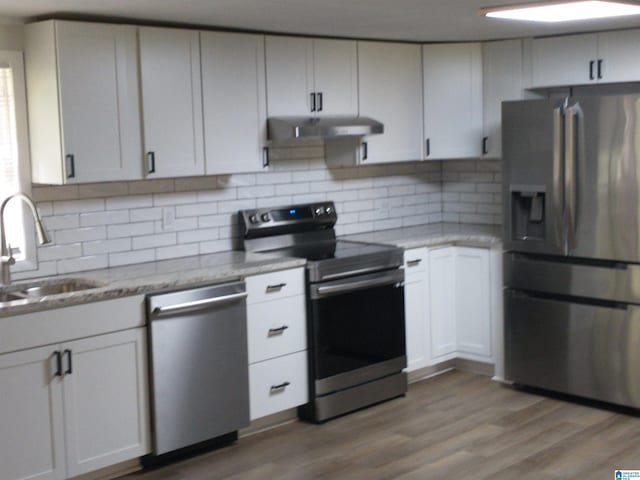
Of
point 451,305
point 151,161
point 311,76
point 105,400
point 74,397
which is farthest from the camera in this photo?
point 451,305

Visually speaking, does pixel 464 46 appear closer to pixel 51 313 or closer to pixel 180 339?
pixel 180 339

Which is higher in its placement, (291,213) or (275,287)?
(291,213)

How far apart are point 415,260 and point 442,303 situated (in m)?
0.41

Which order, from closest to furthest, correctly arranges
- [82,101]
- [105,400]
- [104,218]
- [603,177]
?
[105,400] → [82,101] → [104,218] → [603,177]

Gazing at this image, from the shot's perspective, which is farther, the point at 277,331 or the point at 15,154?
the point at 277,331

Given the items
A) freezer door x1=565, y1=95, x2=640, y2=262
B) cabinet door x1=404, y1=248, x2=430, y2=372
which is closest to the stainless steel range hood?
cabinet door x1=404, y1=248, x2=430, y2=372

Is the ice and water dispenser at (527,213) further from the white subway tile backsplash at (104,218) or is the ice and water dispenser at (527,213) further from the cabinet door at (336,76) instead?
the white subway tile backsplash at (104,218)

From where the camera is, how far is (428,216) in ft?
21.4

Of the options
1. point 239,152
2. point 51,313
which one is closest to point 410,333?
point 239,152

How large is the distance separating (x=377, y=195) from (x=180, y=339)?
228 centimetres

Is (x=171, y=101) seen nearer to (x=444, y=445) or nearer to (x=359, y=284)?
(x=359, y=284)

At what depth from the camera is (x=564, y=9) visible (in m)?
3.89

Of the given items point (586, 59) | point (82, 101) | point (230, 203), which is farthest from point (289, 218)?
point (586, 59)

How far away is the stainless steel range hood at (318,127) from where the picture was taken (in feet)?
16.3
